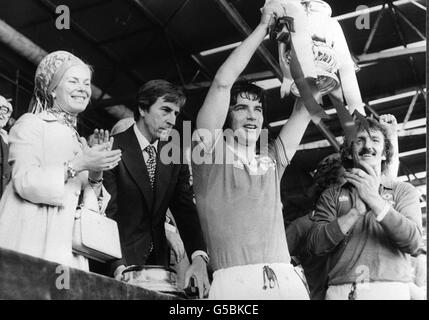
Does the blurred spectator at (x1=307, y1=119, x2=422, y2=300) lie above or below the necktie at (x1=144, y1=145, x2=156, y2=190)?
below

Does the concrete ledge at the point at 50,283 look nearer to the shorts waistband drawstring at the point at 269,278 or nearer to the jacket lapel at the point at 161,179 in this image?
the shorts waistband drawstring at the point at 269,278

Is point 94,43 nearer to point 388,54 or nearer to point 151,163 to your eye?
point 388,54

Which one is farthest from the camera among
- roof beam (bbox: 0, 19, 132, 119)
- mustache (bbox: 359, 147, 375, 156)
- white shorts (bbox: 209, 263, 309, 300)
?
roof beam (bbox: 0, 19, 132, 119)

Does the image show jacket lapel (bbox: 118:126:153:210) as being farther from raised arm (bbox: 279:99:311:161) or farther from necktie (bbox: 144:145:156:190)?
raised arm (bbox: 279:99:311:161)

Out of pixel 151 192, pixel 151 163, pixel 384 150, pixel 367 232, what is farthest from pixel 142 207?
pixel 384 150

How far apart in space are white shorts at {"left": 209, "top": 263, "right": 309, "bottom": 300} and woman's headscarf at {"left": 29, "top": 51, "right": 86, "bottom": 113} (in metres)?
0.72

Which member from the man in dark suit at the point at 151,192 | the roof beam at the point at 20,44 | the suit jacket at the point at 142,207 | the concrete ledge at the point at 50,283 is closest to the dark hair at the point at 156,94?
the man in dark suit at the point at 151,192

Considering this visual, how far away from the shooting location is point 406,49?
7781mm

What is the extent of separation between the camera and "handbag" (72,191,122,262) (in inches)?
88.2

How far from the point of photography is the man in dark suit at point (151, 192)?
8.50 ft

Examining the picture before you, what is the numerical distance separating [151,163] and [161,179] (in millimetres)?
73

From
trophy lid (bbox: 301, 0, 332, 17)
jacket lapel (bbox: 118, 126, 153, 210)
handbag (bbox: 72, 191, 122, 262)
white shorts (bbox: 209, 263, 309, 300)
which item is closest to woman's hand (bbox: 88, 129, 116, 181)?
handbag (bbox: 72, 191, 122, 262)

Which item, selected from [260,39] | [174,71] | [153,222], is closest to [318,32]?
[260,39]

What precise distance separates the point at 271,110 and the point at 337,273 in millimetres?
6574
